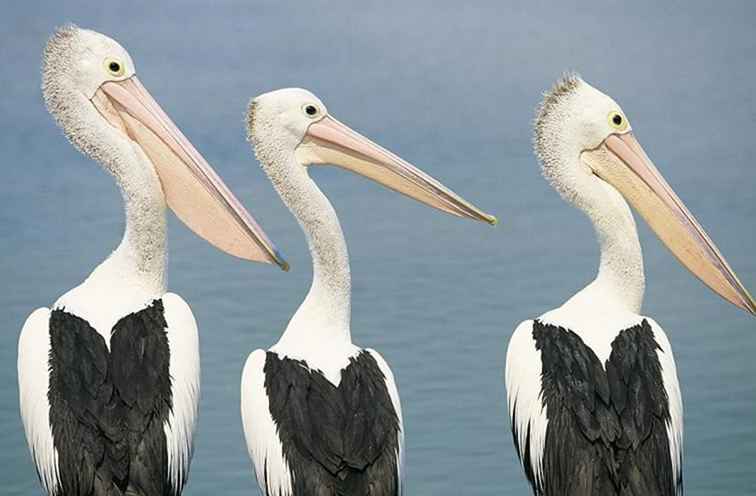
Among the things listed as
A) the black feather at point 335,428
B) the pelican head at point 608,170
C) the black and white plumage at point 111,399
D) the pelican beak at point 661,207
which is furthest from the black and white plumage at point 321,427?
the pelican beak at point 661,207

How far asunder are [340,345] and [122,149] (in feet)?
3.93

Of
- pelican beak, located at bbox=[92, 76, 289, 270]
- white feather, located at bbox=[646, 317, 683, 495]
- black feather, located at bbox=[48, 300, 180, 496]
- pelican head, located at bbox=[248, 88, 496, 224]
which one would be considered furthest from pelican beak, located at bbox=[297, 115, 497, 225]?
black feather, located at bbox=[48, 300, 180, 496]

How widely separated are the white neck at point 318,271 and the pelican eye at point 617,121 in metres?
1.30

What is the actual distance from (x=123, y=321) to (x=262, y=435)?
26.7 inches

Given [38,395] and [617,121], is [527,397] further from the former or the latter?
[38,395]

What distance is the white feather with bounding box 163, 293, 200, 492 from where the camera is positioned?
7461 millimetres

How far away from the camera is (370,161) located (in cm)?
840

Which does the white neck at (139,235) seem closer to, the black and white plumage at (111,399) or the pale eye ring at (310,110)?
the black and white plumage at (111,399)

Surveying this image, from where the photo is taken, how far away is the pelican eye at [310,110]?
8289mm

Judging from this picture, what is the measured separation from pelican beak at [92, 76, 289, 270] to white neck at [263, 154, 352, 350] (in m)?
0.19

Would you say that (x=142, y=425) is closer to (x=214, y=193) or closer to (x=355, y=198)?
(x=214, y=193)

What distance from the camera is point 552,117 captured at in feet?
27.8

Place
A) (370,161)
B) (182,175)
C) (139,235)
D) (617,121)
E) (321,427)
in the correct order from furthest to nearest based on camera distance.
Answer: (617,121)
(370,161)
(182,175)
(139,235)
(321,427)

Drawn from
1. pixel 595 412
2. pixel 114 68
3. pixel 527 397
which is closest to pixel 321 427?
pixel 527 397
